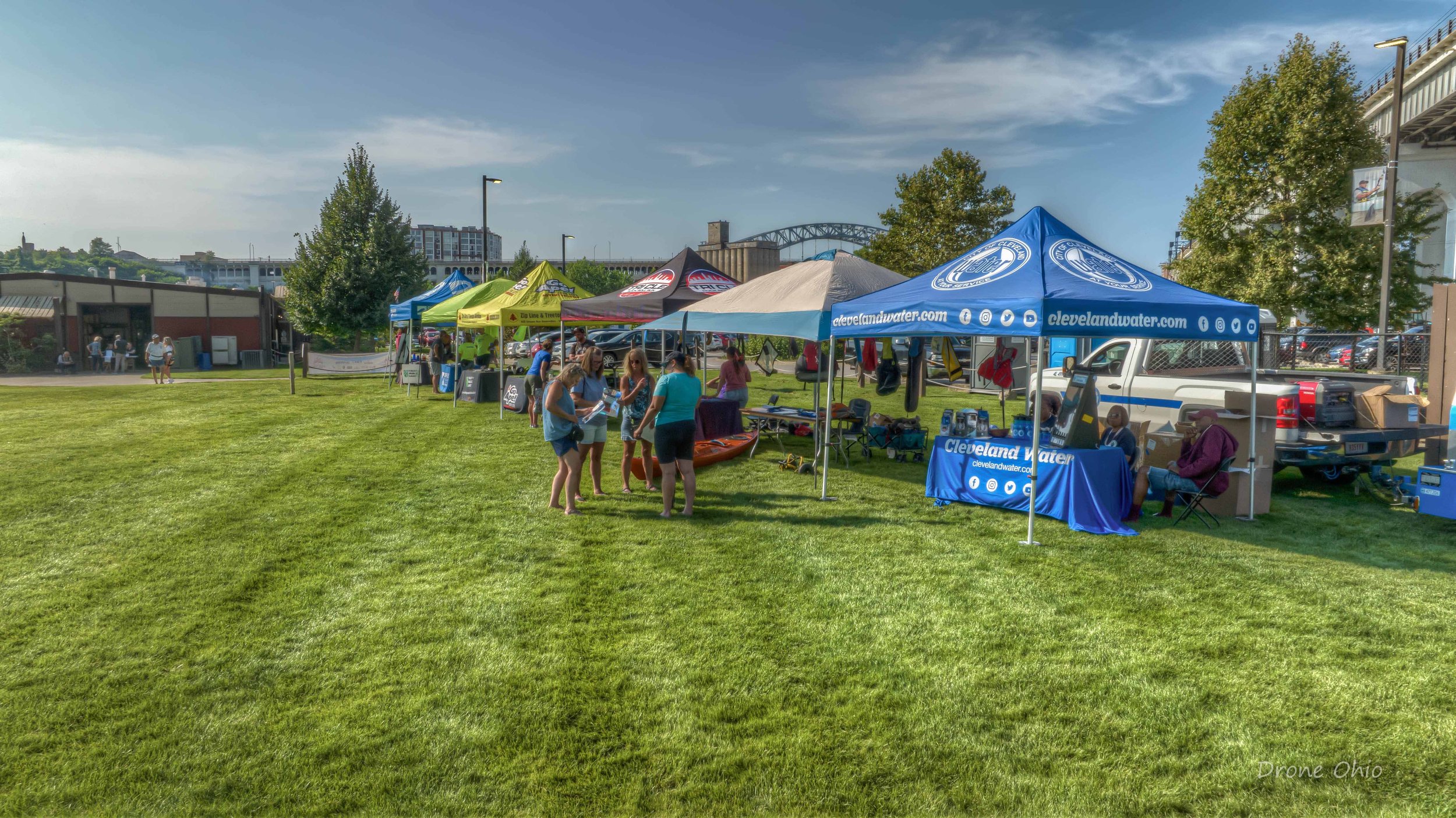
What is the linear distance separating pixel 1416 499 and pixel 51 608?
12975 millimetres

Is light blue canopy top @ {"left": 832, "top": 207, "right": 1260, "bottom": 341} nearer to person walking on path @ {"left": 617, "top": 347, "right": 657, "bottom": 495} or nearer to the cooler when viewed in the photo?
the cooler

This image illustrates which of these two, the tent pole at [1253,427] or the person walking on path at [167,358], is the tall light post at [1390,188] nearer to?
the tent pole at [1253,427]

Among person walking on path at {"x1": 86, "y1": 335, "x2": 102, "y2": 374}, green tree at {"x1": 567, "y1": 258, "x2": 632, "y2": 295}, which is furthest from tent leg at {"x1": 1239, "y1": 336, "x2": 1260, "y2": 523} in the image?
green tree at {"x1": 567, "y1": 258, "x2": 632, "y2": 295}

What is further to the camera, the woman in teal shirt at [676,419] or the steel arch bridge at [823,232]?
the steel arch bridge at [823,232]

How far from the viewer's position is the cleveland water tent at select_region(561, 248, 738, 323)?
14.6m

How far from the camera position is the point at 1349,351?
23.7 meters

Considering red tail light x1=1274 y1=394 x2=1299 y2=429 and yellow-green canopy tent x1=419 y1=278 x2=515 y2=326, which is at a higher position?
yellow-green canopy tent x1=419 y1=278 x2=515 y2=326

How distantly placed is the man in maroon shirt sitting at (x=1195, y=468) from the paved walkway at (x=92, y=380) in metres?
27.9

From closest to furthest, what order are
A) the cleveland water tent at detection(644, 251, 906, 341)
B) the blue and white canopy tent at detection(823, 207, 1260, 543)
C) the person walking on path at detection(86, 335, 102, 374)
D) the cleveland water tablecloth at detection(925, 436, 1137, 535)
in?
1. the blue and white canopy tent at detection(823, 207, 1260, 543)
2. the cleveland water tablecloth at detection(925, 436, 1137, 535)
3. the cleveland water tent at detection(644, 251, 906, 341)
4. the person walking on path at detection(86, 335, 102, 374)

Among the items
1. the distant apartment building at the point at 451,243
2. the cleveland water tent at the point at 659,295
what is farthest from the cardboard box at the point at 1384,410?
the distant apartment building at the point at 451,243

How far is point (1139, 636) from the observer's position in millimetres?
5598

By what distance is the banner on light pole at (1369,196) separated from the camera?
18859mm

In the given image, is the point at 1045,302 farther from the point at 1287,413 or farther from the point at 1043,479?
the point at 1287,413

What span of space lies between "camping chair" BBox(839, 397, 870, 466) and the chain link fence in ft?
39.3
